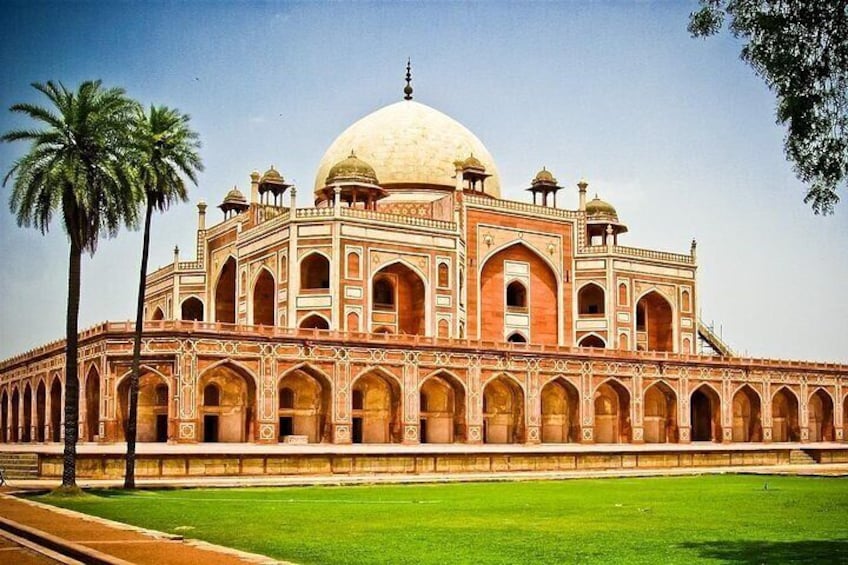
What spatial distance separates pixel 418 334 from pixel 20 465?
18.7 meters

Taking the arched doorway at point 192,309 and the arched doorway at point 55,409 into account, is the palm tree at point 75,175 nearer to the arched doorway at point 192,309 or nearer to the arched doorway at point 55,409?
the arched doorway at point 55,409

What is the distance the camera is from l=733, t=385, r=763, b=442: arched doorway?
154 ft

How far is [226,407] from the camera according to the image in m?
36.4

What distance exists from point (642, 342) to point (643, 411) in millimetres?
7118

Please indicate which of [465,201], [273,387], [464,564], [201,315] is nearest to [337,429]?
[273,387]

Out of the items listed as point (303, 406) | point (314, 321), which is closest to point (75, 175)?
point (303, 406)

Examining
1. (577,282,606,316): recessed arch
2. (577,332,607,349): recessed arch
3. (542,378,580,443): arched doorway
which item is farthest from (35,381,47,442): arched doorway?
(577,282,606,316): recessed arch

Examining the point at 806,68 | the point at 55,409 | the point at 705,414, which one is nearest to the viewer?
the point at 806,68

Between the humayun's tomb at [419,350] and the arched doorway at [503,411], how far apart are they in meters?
0.08

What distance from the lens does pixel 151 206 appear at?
2289 cm

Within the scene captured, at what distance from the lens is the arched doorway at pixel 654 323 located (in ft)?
166

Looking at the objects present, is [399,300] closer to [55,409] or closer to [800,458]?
[55,409]

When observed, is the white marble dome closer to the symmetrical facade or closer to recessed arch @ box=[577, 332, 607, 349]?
the symmetrical facade

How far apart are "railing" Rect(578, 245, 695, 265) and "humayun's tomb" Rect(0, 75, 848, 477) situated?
0.09 metres
